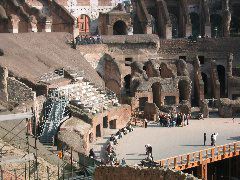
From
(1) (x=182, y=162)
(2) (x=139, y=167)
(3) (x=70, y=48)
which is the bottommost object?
(1) (x=182, y=162)

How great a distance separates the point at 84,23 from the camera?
61812 millimetres

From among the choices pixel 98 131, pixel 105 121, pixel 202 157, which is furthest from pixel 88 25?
pixel 202 157

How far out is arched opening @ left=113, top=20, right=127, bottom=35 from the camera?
5861cm

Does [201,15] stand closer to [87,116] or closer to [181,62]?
[181,62]

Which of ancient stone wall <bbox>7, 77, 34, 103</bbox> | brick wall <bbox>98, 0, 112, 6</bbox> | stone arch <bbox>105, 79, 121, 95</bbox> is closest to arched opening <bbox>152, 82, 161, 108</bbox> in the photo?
stone arch <bbox>105, 79, 121, 95</bbox>

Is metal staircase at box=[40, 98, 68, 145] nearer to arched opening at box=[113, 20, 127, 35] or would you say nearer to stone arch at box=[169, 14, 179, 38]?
arched opening at box=[113, 20, 127, 35]

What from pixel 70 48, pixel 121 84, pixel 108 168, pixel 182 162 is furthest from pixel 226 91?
pixel 108 168

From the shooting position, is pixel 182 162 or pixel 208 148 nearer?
pixel 182 162

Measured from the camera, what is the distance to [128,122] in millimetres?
44594

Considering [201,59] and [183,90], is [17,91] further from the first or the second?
[201,59]

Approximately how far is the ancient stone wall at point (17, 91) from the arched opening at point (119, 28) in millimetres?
22005

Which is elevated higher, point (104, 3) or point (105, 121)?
point (104, 3)

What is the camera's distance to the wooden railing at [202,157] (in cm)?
3329

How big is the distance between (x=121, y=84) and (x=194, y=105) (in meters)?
6.15
